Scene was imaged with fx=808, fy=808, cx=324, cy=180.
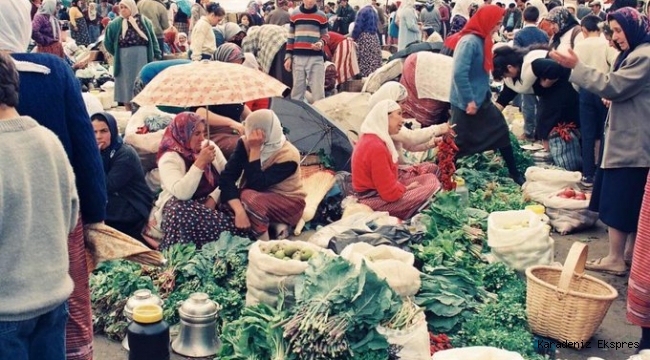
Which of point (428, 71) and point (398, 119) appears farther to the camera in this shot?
point (428, 71)

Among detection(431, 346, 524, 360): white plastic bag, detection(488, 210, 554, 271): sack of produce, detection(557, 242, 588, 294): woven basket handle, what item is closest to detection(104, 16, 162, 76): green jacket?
detection(488, 210, 554, 271): sack of produce

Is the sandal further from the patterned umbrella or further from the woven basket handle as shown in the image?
the patterned umbrella

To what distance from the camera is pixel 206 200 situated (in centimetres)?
580

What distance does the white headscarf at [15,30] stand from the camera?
300 cm

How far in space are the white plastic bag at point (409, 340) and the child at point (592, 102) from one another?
4.07m

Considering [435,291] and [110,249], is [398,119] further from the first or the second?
[110,249]

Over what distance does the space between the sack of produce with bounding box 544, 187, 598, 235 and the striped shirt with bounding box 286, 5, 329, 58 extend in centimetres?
415

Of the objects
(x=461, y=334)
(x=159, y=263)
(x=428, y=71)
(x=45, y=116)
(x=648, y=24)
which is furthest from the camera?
(x=428, y=71)

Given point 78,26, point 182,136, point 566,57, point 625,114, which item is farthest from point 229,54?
point 78,26

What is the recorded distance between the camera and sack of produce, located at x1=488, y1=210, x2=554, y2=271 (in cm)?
511

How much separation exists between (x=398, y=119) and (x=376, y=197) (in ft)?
2.02

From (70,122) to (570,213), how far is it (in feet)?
14.7

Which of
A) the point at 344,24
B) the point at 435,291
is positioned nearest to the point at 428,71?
the point at 435,291

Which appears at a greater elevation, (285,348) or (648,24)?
(648,24)
